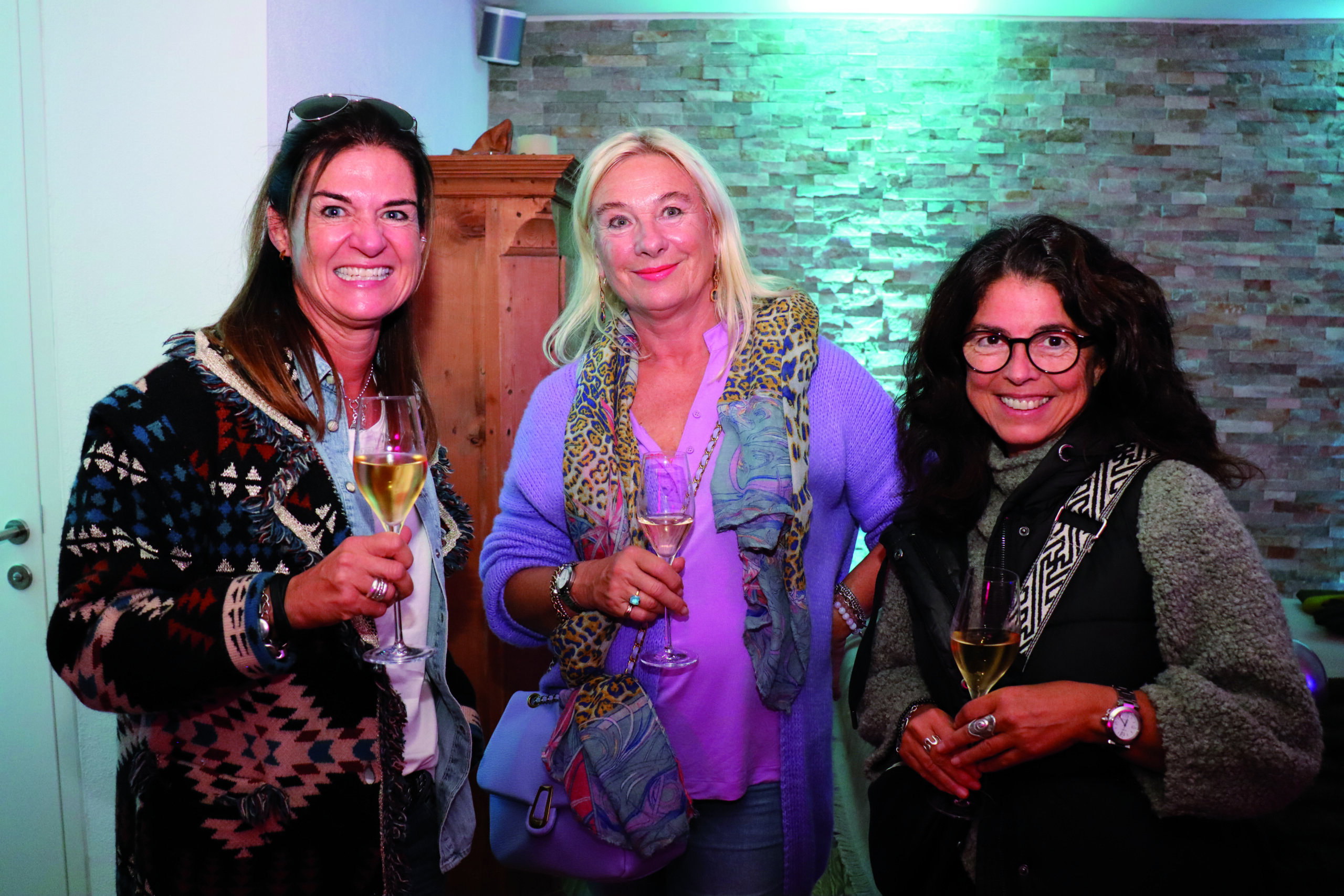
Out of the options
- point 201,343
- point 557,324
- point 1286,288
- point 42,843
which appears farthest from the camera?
point 1286,288

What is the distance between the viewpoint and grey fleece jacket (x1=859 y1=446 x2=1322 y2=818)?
1.20 metres

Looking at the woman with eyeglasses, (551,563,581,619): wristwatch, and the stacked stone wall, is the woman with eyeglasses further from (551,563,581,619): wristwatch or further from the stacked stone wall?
the stacked stone wall

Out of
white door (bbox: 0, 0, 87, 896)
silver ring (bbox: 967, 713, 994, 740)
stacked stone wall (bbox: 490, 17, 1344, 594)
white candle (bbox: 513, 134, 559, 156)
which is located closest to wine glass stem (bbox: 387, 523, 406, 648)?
silver ring (bbox: 967, 713, 994, 740)

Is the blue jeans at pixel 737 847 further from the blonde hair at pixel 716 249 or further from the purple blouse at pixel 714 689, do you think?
the blonde hair at pixel 716 249

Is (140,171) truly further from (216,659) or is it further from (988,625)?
(988,625)

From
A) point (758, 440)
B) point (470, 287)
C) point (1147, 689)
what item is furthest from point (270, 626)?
point (470, 287)

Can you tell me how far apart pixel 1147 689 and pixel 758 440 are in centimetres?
69

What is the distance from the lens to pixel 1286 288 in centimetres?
452

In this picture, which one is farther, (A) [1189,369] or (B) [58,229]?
(A) [1189,369]

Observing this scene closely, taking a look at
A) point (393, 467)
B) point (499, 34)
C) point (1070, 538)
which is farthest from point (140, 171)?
point (499, 34)

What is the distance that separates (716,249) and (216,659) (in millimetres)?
1151

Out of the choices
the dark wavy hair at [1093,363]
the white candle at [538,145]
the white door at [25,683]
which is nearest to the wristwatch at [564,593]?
the dark wavy hair at [1093,363]

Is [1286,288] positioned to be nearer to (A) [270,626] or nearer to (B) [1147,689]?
(B) [1147,689]

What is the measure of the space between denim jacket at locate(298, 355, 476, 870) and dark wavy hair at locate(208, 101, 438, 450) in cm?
3
